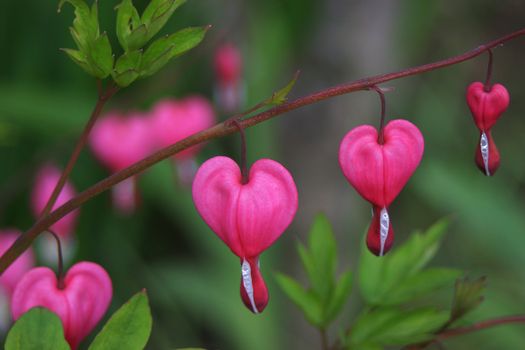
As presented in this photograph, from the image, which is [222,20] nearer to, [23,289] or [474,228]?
[474,228]

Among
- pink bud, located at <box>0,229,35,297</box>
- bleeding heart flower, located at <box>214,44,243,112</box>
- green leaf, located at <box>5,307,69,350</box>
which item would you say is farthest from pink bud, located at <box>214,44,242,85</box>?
green leaf, located at <box>5,307,69,350</box>

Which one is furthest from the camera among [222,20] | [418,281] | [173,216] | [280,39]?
[222,20]

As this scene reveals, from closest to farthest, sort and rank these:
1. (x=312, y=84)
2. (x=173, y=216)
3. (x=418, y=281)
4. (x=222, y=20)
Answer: (x=418, y=281) < (x=312, y=84) < (x=173, y=216) < (x=222, y=20)

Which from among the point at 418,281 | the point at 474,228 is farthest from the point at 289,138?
the point at 418,281

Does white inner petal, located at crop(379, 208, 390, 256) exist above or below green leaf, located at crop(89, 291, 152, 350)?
below

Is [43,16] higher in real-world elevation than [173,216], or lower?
higher

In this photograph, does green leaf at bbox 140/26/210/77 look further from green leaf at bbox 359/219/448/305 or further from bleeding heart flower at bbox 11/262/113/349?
green leaf at bbox 359/219/448/305
